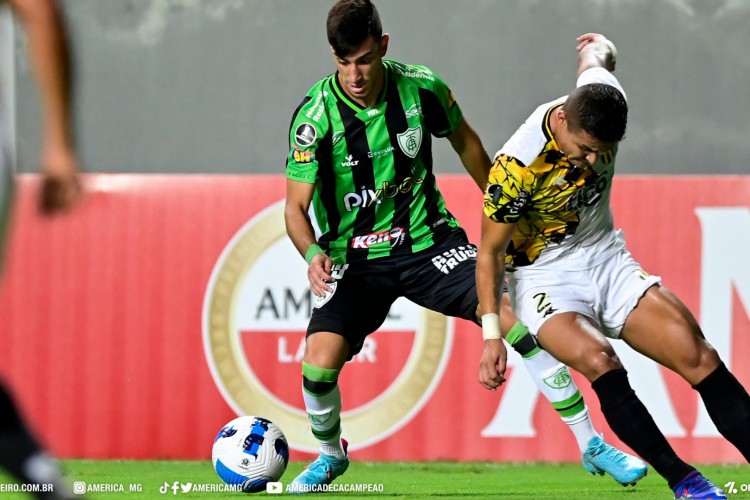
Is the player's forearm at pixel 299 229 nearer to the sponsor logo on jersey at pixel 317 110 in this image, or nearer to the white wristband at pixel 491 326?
the sponsor logo on jersey at pixel 317 110

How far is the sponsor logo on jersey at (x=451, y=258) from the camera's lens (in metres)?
5.91

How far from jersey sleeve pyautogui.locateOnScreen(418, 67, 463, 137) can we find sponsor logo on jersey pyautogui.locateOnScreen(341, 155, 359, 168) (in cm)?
42

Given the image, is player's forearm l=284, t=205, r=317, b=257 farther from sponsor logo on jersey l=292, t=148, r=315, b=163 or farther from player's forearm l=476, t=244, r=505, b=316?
player's forearm l=476, t=244, r=505, b=316

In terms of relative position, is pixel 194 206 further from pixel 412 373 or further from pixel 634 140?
pixel 634 140

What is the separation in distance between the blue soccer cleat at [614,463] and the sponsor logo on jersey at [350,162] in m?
1.73

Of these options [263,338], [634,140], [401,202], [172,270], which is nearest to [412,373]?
[263,338]

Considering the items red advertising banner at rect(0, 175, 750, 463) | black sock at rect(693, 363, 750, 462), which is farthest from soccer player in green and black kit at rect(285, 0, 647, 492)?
red advertising banner at rect(0, 175, 750, 463)

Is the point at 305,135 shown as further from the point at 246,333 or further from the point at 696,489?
the point at 246,333

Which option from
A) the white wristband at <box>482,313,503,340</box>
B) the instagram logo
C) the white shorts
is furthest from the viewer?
the instagram logo

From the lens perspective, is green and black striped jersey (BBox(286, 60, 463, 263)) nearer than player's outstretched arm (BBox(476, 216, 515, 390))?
No

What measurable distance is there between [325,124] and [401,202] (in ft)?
1.79

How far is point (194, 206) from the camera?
8.41 metres

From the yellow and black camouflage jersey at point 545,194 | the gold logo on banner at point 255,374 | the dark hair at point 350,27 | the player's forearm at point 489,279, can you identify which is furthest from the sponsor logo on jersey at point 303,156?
the gold logo on banner at point 255,374

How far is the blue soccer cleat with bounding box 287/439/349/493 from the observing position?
19.6 ft
